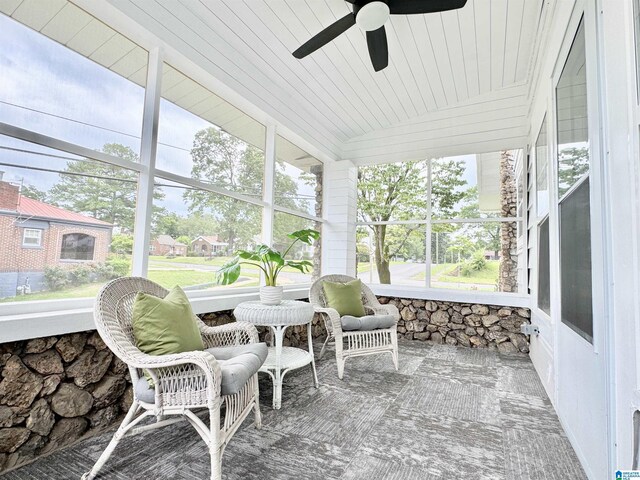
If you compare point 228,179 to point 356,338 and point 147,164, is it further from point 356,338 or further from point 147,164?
point 356,338

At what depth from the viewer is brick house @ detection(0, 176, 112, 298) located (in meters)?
1.78

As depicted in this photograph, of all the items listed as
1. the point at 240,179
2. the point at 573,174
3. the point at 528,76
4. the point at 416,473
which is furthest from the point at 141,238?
the point at 528,76

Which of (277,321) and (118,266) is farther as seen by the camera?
(277,321)

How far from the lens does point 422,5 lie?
2.25m

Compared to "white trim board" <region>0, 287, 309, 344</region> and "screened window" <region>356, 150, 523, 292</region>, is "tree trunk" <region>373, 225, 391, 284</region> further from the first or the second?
"white trim board" <region>0, 287, 309, 344</region>

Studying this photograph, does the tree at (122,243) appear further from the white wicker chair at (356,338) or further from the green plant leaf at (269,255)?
the white wicker chair at (356,338)

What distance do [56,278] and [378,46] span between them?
289 centimetres

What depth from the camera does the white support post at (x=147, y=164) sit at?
Answer: 2.36 m

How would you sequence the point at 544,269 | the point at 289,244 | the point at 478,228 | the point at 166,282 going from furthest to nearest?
the point at 478,228 < the point at 289,244 < the point at 544,269 < the point at 166,282

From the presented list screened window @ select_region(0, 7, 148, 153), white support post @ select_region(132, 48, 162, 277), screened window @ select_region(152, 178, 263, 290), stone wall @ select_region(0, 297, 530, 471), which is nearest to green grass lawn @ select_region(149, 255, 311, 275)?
screened window @ select_region(152, 178, 263, 290)

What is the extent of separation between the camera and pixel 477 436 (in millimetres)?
2098

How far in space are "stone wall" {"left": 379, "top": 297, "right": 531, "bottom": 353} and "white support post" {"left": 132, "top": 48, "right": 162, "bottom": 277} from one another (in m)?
3.68

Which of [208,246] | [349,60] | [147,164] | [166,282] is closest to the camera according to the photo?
[147,164]

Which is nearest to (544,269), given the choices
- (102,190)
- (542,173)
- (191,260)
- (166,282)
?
(542,173)
